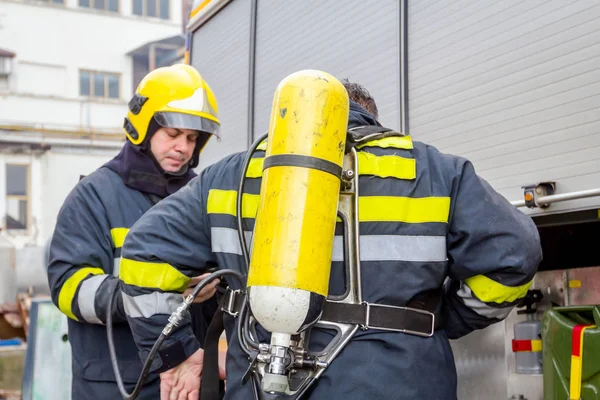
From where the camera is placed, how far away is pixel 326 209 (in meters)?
2.10

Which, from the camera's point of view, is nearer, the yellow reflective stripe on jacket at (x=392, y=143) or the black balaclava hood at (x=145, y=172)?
the yellow reflective stripe on jacket at (x=392, y=143)

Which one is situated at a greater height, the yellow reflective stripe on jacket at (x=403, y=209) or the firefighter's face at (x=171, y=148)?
the firefighter's face at (x=171, y=148)

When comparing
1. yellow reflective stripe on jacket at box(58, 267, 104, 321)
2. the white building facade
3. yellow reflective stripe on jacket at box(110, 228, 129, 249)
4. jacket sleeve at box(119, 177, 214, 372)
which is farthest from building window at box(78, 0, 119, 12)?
jacket sleeve at box(119, 177, 214, 372)

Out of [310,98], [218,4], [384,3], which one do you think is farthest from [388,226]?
[218,4]

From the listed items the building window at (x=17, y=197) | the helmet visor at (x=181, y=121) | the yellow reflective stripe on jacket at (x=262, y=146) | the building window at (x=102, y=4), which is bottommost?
the building window at (x=17, y=197)

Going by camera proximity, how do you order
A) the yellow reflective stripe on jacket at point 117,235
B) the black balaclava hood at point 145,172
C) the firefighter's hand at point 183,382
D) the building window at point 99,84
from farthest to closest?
the building window at point 99,84, the black balaclava hood at point 145,172, the yellow reflective stripe on jacket at point 117,235, the firefighter's hand at point 183,382

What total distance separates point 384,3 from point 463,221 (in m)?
2.21

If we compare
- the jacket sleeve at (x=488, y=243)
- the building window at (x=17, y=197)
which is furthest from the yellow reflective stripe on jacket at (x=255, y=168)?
the building window at (x=17, y=197)

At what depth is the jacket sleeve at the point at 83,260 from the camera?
3020 mm

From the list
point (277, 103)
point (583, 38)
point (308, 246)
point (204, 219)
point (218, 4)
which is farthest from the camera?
point (218, 4)

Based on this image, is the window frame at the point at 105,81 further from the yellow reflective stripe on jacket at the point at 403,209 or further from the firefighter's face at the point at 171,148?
the yellow reflective stripe on jacket at the point at 403,209

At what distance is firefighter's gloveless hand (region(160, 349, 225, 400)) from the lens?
2588 millimetres

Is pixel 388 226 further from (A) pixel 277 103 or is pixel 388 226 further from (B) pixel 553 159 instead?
(B) pixel 553 159

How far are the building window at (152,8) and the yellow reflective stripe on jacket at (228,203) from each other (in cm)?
3245
